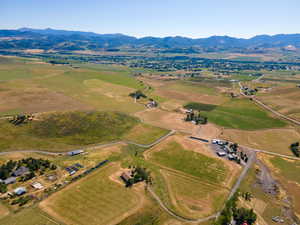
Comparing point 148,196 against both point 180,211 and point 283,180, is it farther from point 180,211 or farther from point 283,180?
point 283,180

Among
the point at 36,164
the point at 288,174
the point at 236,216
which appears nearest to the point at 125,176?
the point at 36,164

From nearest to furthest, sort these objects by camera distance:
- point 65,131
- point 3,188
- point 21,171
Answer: point 3,188
point 21,171
point 65,131

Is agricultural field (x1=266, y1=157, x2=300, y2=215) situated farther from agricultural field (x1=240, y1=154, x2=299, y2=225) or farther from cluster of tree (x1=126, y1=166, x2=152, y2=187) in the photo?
cluster of tree (x1=126, y1=166, x2=152, y2=187)

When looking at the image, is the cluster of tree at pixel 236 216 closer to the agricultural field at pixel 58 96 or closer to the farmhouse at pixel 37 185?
the farmhouse at pixel 37 185

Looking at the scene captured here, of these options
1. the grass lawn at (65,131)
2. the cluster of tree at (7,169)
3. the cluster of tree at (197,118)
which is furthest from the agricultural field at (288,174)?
the cluster of tree at (7,169)

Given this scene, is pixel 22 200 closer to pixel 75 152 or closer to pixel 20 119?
pixel 75 152

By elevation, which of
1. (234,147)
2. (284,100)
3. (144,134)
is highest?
(284,100)

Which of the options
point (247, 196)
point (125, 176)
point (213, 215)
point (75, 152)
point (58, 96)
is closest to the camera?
point (213, 215)
